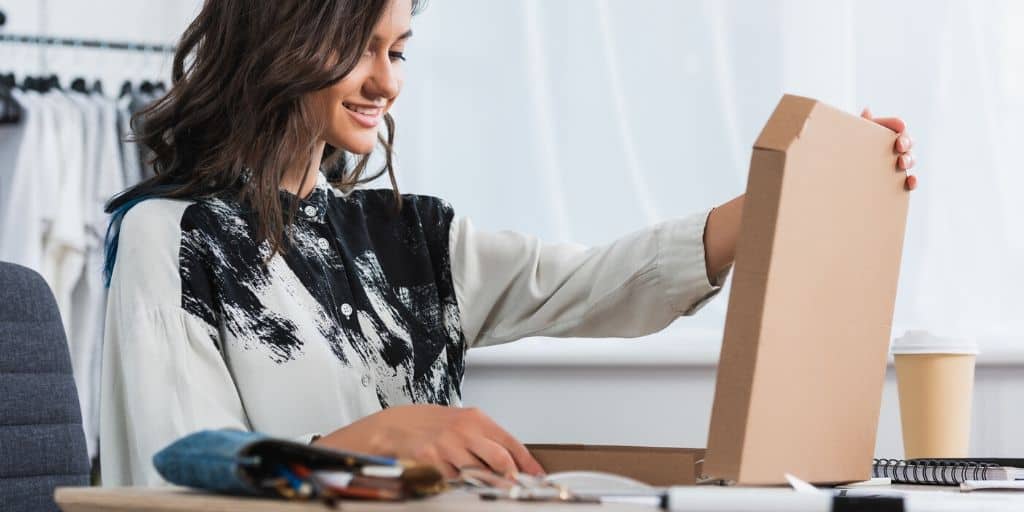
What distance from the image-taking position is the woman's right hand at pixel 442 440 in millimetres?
781

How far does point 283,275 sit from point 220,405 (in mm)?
206

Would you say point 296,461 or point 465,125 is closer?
point 296,461

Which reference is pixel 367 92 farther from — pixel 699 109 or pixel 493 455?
pixel 699 109

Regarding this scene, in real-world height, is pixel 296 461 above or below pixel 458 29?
below

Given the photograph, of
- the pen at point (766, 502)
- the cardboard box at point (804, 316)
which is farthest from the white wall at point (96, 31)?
the pen at point (766, 502)

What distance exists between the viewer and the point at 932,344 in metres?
1.17

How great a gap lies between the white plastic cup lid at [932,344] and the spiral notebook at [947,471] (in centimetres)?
22

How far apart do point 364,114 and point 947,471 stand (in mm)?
670

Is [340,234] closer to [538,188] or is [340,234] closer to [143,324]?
[143,324]

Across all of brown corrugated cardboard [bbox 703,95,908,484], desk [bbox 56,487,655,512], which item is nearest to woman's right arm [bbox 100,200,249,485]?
desk [bbox 56,487,655,512]

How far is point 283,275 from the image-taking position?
116cm

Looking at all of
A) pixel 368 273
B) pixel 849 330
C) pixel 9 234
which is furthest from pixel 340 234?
pixel 9 234

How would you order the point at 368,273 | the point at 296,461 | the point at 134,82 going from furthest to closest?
the point at 134,82 → the point at 368,273 → the point at 296,461

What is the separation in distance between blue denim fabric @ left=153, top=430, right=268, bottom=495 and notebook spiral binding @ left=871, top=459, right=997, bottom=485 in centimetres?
57
